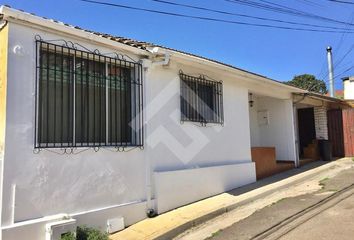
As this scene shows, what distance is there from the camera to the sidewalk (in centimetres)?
637

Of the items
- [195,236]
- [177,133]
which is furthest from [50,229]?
[177,133]

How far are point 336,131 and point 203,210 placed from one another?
419 inches

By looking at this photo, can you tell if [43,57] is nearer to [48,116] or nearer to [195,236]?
[48,116]

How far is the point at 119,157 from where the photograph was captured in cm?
677

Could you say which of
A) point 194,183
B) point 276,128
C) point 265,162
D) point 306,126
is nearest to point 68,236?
point 194,183

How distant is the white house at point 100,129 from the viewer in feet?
17.8

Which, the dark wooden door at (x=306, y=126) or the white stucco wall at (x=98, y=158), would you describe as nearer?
the white stucco wall at (x=98, y=158)

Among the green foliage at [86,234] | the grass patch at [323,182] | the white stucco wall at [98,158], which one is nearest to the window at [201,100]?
the white stucco wall at [98,158]

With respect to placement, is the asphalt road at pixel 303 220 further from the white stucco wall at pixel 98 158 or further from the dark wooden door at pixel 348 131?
the dark wooden door at pixel 348 131

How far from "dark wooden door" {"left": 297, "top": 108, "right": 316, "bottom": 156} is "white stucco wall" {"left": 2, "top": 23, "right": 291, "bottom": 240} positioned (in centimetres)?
779

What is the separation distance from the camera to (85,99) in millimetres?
6477

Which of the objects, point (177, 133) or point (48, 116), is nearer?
point (48, 116)

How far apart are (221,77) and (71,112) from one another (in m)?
4.70

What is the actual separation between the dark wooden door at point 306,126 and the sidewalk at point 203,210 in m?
4.86
